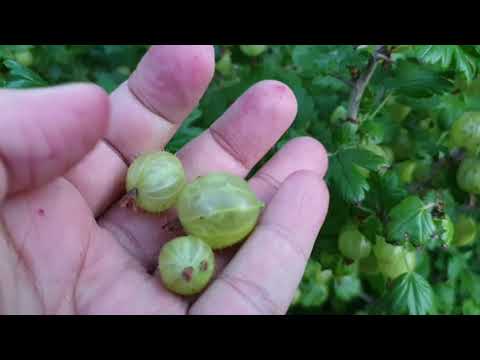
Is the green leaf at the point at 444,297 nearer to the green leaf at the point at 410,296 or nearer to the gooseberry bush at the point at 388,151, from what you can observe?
the gooseberry bush at the point at 388,151

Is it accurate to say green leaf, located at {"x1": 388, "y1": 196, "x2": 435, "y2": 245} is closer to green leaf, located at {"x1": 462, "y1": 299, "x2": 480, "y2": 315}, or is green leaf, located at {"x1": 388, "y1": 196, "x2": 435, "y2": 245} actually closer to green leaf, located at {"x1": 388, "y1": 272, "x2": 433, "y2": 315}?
green leaf, located at {"x1": 388, "y1": 272, "x2": 433, "y2": 315}

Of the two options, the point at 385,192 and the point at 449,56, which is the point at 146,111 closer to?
the point at 385,192

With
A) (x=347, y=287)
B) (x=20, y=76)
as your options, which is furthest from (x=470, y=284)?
(x=20, y=76)

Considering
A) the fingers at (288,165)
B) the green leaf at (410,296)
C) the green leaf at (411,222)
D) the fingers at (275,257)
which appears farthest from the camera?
the fingers at (288,165)

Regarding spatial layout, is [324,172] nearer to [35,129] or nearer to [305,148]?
[305,148]

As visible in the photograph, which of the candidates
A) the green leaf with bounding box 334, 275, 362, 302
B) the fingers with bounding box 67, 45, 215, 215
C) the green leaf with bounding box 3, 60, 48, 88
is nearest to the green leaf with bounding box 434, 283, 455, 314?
the green leaf with bounding box 334, 275, 362, 302

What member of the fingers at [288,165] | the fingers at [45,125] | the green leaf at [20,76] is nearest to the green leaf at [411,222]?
the fingers at [288,165]
